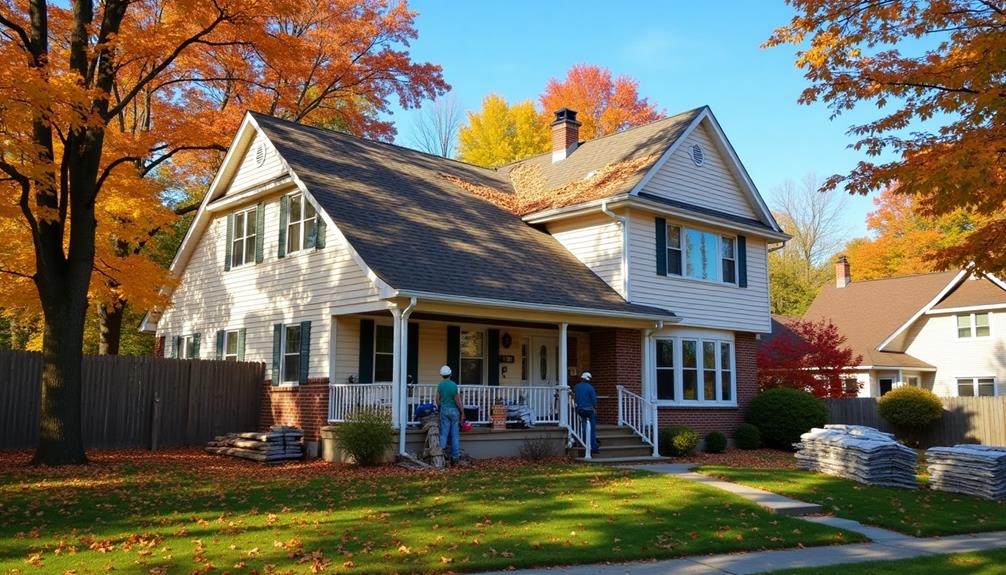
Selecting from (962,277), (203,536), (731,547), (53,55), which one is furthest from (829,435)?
(962,277)

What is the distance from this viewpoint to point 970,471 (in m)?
13.7

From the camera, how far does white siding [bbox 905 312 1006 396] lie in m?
32.1

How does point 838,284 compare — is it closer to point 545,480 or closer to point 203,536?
point 545,480

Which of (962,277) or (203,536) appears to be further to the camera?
(962,277)

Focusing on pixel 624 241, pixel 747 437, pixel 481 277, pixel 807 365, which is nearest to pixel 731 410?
pixel 747 437

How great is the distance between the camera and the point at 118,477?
13500 mm

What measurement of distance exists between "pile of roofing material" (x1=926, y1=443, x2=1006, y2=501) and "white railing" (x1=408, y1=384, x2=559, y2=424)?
731 centimetres

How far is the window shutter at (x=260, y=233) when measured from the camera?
67.1 feet

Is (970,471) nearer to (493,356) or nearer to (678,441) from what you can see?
(678,441)

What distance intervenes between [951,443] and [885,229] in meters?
28.1

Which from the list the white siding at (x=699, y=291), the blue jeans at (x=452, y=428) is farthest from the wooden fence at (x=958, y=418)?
the blue jeans at (x=452, y=428)

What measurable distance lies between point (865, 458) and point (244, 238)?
1541cm

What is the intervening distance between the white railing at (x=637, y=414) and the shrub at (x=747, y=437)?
3356 millimetres

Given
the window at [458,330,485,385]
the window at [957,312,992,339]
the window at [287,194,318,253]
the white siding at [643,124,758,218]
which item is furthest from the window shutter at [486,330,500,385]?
the window at [957,312,992,339]
